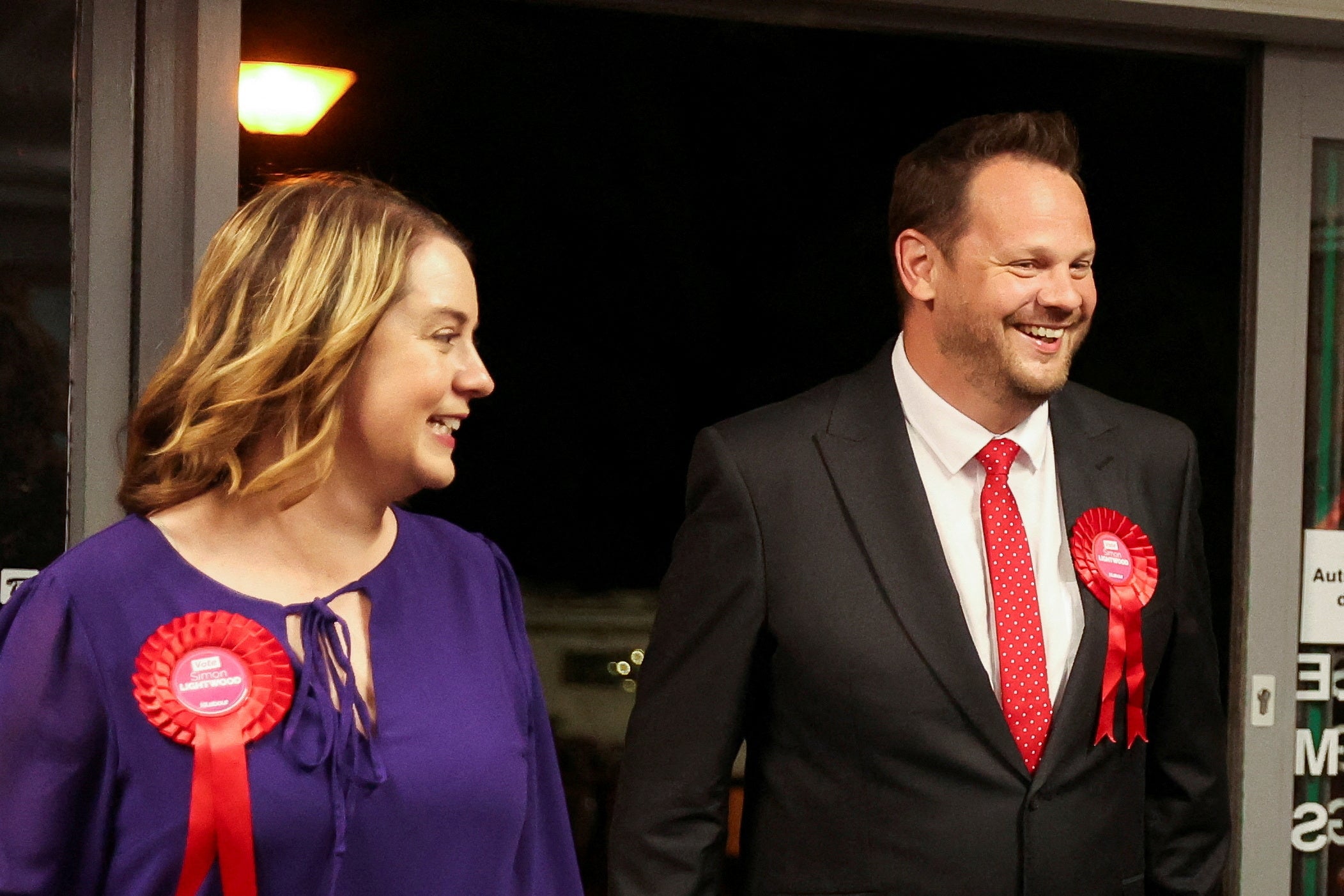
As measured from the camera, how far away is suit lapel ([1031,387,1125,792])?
94.2 inches

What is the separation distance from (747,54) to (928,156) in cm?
338

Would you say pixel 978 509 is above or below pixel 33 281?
below

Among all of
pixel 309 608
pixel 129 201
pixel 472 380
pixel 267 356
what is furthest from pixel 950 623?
pixel 129 201

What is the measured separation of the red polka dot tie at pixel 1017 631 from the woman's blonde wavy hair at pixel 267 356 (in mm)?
1005

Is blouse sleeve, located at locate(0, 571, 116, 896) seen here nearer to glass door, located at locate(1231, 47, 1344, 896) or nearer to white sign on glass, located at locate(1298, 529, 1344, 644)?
glass door, located at locate(1231, 47, 1344, 896)

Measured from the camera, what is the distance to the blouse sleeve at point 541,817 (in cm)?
202

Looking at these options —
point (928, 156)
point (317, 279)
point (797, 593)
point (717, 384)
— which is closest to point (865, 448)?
point (797, 593)

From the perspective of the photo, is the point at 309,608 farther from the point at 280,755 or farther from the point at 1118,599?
the point at 1118,599

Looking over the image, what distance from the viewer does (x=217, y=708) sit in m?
1.76

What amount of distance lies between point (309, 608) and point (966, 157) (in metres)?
1.35

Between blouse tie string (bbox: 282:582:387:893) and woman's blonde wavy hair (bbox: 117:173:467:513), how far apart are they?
A: 0.15 metres

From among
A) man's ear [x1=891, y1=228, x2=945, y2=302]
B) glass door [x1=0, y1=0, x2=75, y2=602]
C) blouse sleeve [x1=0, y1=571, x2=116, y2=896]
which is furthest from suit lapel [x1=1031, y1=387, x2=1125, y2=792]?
glass door [x1=0, y1=0, x2=75, y2=602]

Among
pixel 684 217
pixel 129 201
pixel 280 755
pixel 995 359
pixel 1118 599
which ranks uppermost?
pixel 684 217

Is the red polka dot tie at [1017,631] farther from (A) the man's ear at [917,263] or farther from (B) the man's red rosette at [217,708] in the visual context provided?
(B) the man's red rosette at [217,708]
